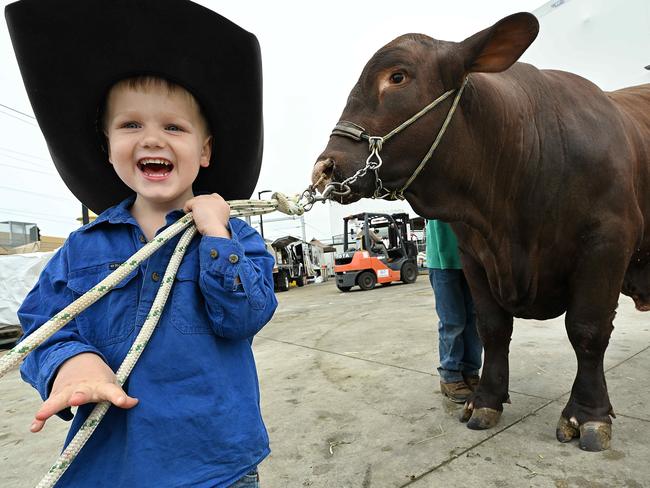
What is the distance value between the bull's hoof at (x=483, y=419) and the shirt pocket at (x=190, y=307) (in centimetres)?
158

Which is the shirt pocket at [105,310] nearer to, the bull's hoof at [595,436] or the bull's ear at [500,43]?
the bull's ear at [500,43]

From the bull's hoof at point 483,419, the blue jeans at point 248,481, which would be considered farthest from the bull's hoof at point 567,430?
the blue jeans at point 248,481

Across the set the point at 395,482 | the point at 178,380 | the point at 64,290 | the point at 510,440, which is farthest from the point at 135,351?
the point at 510,440

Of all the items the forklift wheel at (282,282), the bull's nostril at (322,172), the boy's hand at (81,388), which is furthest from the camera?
the forklift wheel at (282,282)

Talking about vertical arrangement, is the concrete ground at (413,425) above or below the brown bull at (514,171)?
below

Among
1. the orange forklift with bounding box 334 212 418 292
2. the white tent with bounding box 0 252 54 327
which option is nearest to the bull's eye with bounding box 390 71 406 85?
the white tent with bounding box 0 252 54 327

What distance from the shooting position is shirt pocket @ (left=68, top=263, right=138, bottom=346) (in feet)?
3.25

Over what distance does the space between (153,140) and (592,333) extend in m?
1.91

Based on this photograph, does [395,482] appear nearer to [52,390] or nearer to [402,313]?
[52,390]

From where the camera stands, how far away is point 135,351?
0.89m

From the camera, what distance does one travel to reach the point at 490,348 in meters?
2.30

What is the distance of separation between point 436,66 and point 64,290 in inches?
60.9

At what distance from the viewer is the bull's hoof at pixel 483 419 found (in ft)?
6.81

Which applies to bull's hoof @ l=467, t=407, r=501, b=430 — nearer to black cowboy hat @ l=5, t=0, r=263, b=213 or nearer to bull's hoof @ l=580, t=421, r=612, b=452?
bull's hoof @ l=580, t=421, r=612, b=452
